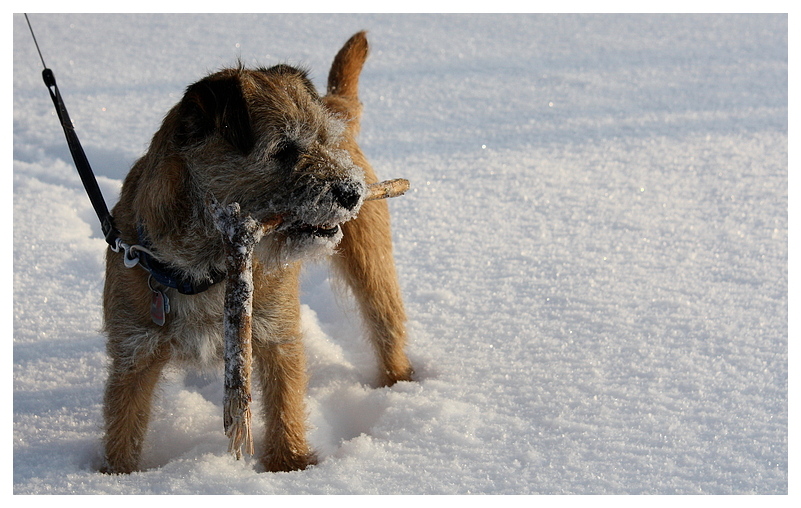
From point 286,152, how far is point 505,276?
1718 millimetres

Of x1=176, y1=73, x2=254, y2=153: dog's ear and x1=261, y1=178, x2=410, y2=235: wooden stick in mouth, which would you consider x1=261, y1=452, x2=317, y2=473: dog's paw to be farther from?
x1=176, y1=73, x2=254, y2=153: dog's ear

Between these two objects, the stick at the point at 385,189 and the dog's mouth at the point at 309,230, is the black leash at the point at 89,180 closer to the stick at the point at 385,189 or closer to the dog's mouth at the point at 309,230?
the dog's mouth at the point at 309,230

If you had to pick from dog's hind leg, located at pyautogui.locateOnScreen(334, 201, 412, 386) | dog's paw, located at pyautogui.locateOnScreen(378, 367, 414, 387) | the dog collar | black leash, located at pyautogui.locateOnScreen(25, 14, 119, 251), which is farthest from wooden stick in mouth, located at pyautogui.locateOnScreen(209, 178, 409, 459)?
dog's paw, located at pyautogui.locateOnScreen(378, 367, 414, 387)

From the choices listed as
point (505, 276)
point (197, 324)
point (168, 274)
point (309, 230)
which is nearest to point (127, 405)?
point (197, 324)

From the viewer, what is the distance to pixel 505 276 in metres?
3.12

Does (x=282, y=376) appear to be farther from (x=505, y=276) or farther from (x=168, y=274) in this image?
(x=505, y=276)

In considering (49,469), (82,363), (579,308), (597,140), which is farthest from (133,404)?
(597,140)

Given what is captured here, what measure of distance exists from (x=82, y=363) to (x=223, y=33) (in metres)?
4.29

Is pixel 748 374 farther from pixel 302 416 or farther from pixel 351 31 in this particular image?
pixel 351 31

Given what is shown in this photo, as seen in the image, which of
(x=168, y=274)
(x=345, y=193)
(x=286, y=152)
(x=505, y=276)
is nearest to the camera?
(x=345, y=193)

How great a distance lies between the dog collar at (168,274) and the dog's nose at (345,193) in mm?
501

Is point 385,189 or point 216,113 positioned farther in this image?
point 385,189

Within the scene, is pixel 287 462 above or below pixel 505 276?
below

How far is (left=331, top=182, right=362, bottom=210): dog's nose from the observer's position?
157cm
